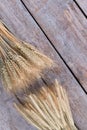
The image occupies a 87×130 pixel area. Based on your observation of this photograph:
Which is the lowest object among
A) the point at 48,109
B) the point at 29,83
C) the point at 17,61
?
the point at 48,109

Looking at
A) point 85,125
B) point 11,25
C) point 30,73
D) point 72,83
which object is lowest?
point 85,125

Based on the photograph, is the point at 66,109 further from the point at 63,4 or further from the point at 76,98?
the point at 63,4

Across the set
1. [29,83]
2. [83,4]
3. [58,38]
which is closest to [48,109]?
[29,83]

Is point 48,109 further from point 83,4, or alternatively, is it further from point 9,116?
point 83,4

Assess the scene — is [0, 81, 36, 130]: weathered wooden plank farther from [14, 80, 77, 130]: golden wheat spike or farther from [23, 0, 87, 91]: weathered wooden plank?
[23, 0, 87, 91]: weathered wooden plank

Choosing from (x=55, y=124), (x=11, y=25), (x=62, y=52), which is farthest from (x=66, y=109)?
(x=11, y=25)

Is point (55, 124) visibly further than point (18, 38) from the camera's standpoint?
No

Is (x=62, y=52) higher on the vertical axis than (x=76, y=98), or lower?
higher
